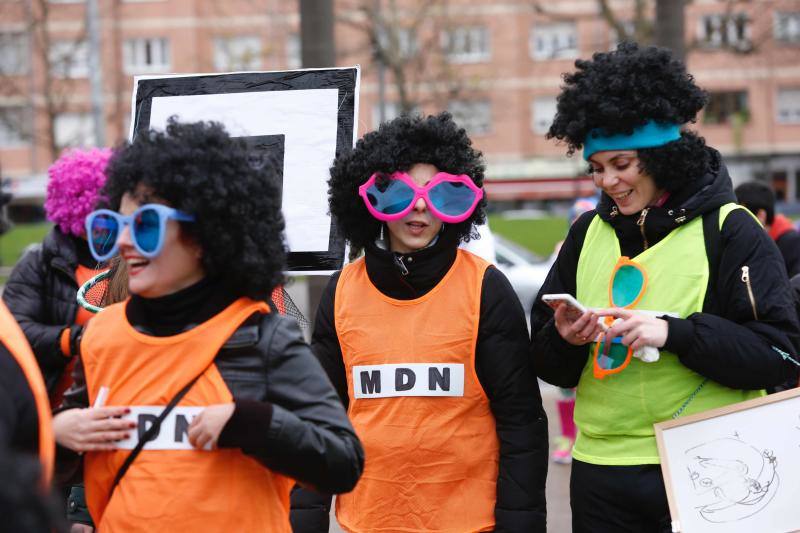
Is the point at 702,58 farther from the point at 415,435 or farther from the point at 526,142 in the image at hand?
the point at 415,435

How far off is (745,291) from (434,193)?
3.25 ft

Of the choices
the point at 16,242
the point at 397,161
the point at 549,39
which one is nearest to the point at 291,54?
the point at 549,39

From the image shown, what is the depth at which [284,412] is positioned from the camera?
7.36 ft

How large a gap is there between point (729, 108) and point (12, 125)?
94.1ft

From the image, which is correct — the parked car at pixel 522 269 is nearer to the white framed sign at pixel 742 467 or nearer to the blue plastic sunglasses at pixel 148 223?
the white framed sign at pixel 742 467

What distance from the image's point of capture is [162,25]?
42.6m

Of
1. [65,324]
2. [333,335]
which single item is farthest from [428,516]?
[65,324]

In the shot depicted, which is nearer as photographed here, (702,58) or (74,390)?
(74,390)

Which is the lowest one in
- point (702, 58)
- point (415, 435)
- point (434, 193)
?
point (415, 435)

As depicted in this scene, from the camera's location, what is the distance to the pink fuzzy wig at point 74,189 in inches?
161

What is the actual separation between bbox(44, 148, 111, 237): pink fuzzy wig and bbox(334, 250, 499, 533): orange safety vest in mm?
1504

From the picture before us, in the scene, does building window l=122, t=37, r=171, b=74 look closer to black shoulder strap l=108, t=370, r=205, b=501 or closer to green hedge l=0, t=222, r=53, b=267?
green hedge l=0, t=222, r=53, b=267

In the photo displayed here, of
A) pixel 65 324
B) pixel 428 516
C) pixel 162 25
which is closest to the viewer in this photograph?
pixel 428 516

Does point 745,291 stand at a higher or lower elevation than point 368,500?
higher
